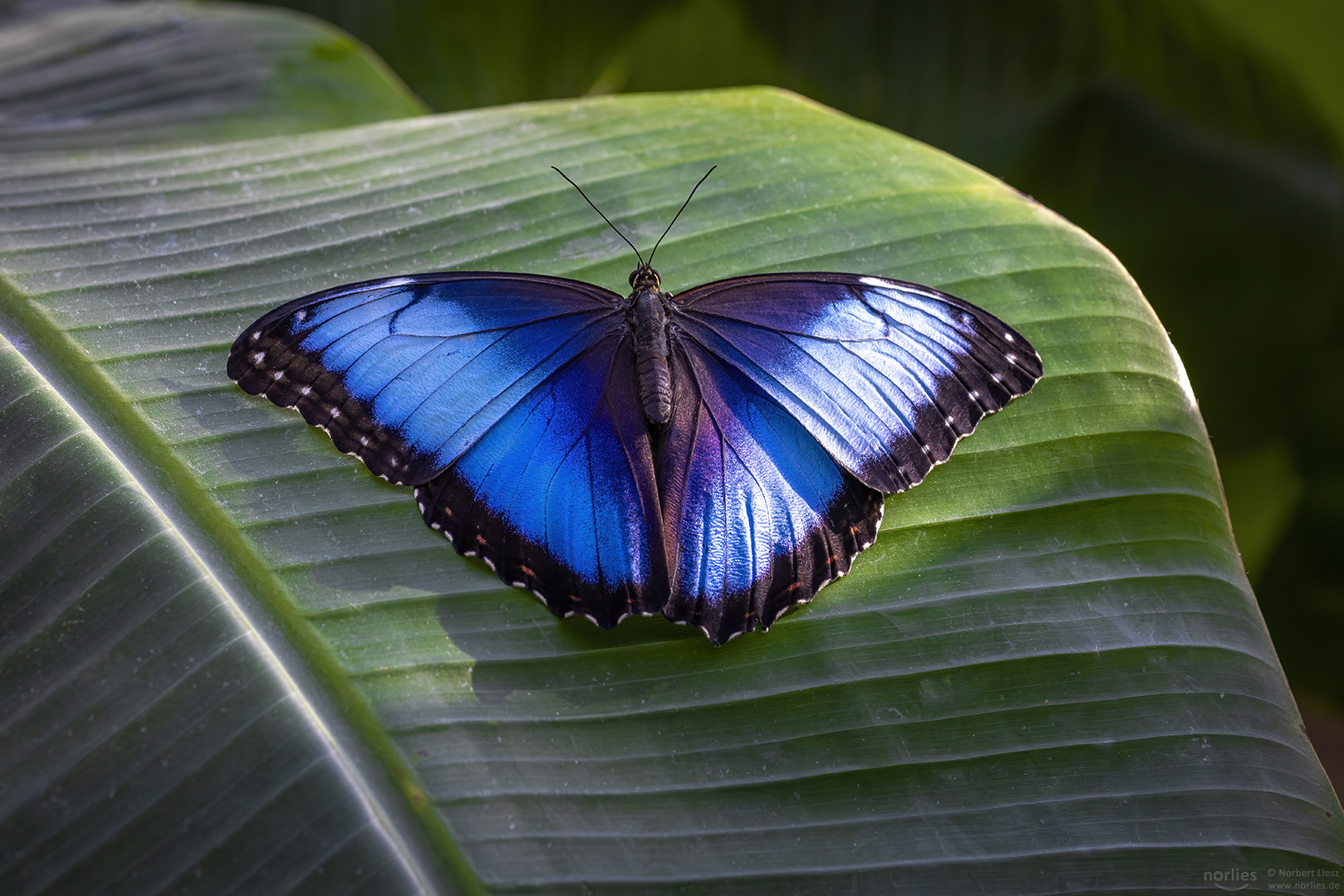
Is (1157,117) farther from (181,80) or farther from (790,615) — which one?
(181,80)

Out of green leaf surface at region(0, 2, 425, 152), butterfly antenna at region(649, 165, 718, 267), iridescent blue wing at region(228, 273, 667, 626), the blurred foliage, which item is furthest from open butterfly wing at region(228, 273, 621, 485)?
the blurred foliage

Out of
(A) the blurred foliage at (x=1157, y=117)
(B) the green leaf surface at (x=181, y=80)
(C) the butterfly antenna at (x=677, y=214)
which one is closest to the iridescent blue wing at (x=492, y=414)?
(C) the butterfly antenna at (x=677, y=214)

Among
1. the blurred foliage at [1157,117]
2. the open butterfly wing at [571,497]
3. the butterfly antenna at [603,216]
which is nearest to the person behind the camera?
the open butterfly wing at [571,497]

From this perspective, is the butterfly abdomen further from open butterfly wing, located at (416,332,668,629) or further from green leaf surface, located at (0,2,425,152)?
green leaf surface, located at (0,2,425,152)

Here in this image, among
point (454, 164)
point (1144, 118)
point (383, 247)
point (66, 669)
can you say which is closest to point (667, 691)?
point (66, 669)

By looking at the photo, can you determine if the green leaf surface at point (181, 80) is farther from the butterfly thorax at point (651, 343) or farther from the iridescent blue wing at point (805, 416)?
A: the iridescent blue wing at point (805, 416)

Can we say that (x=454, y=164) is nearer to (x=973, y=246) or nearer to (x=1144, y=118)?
(x=973, y=246)

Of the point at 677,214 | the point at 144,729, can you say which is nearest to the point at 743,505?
the point at 677,214
